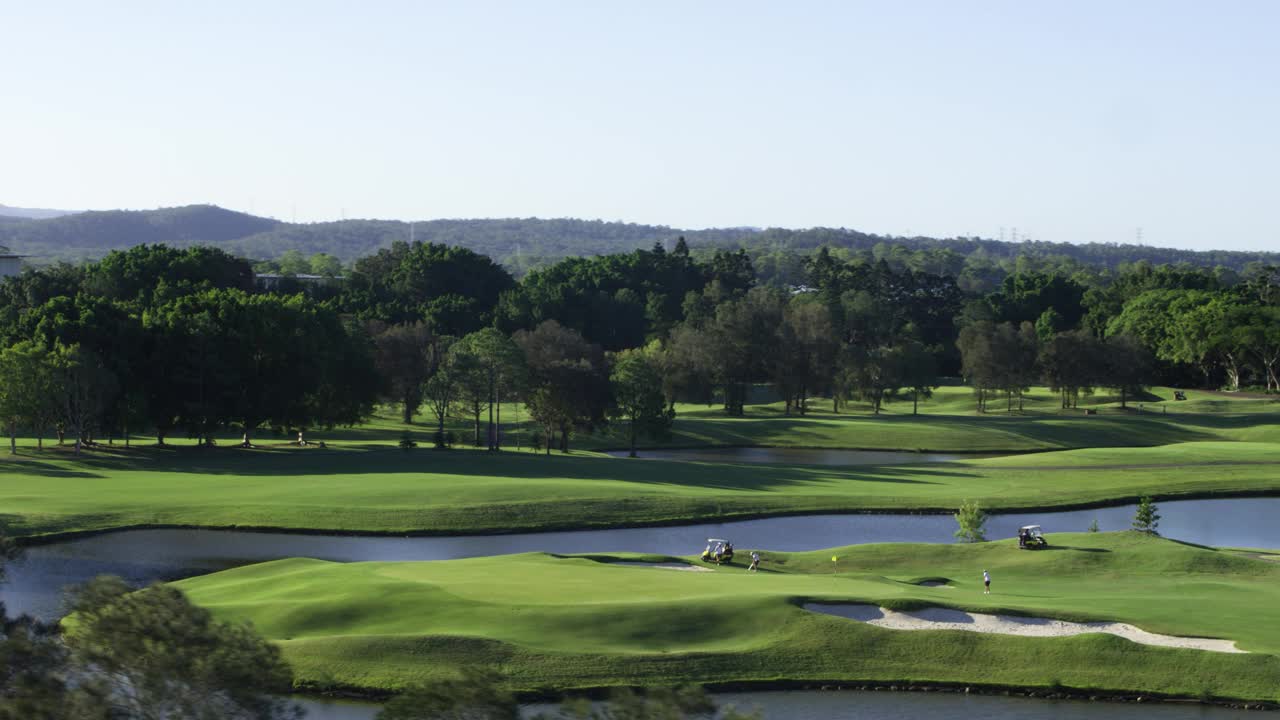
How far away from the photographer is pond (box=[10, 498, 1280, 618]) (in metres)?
48.6

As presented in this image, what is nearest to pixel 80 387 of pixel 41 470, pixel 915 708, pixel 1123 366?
pixel 41 470

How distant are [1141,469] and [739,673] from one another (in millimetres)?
57660

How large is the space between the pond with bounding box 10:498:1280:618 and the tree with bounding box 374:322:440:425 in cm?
4926

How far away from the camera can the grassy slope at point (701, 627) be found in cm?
3409

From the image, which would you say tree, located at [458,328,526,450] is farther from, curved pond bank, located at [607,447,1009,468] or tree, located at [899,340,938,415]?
tree, located at [899,340,938,415]

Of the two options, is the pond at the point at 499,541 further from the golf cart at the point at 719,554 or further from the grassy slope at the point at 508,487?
the golf cart at the point at 719,554

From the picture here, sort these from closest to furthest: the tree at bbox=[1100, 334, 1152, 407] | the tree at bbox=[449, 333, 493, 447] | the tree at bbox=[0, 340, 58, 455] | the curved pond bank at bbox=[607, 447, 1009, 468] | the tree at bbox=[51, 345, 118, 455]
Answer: the tree at bbox=[0, 340, 58, 455]
the tree at bbox=[51, 345, 118, 455]
the tree at bbox=[449, 333, 493, 447]
the curved pond bank at bbox=[607, 447, 1009, 468]
the tree at bbox=[1100, 334, 1152, 407]

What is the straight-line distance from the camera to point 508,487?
2628 inches

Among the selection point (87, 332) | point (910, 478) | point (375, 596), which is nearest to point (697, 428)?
point (910, 478)

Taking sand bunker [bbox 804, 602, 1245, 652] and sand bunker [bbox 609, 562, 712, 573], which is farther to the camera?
sand bunker [bbox 609, 562, 712, 573]

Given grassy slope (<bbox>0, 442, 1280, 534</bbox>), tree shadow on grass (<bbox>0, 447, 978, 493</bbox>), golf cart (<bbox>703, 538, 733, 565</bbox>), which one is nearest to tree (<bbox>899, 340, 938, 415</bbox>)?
grassy slope (<bbox>0, 442, 1280, 534</bbox>)

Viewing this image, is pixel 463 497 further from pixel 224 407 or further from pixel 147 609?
pixel 147 609

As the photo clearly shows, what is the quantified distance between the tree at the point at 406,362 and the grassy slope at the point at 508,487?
2428 cm

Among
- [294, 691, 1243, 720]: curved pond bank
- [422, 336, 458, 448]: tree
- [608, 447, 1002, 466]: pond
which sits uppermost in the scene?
[422, 336, 458, 448]: tree
